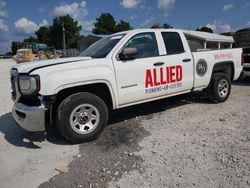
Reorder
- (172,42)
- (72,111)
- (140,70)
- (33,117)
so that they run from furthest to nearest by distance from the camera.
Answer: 1. (172,42)
2. (140,70)
3. (72,111)
4. (33,117)

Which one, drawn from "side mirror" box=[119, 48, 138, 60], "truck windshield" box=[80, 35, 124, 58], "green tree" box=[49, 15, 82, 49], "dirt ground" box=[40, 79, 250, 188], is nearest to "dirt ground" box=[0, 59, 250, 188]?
"dirt ground" box=[40, 79, 250, 188]

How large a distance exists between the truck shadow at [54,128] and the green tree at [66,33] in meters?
64.5

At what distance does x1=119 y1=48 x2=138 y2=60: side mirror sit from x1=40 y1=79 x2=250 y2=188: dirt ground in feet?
4.65

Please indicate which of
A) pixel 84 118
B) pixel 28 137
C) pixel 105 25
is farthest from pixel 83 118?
pixel 105 25

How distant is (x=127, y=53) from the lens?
207 inches

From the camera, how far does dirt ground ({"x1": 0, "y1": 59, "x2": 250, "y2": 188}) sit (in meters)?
3.68

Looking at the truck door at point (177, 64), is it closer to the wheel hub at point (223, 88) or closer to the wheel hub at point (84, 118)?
the wheel hub at point (223, 88)

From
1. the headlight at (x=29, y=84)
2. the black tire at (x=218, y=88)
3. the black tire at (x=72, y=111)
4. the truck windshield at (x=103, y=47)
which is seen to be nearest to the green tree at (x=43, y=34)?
the black tire at (x=218, y=88)

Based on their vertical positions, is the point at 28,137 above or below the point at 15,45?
below

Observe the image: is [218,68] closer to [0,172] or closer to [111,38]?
[111,38]

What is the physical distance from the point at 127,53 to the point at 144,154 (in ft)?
6.23

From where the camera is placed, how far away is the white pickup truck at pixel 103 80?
460cm

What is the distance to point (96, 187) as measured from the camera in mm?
3551

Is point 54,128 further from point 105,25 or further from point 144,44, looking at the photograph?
point 105,25
